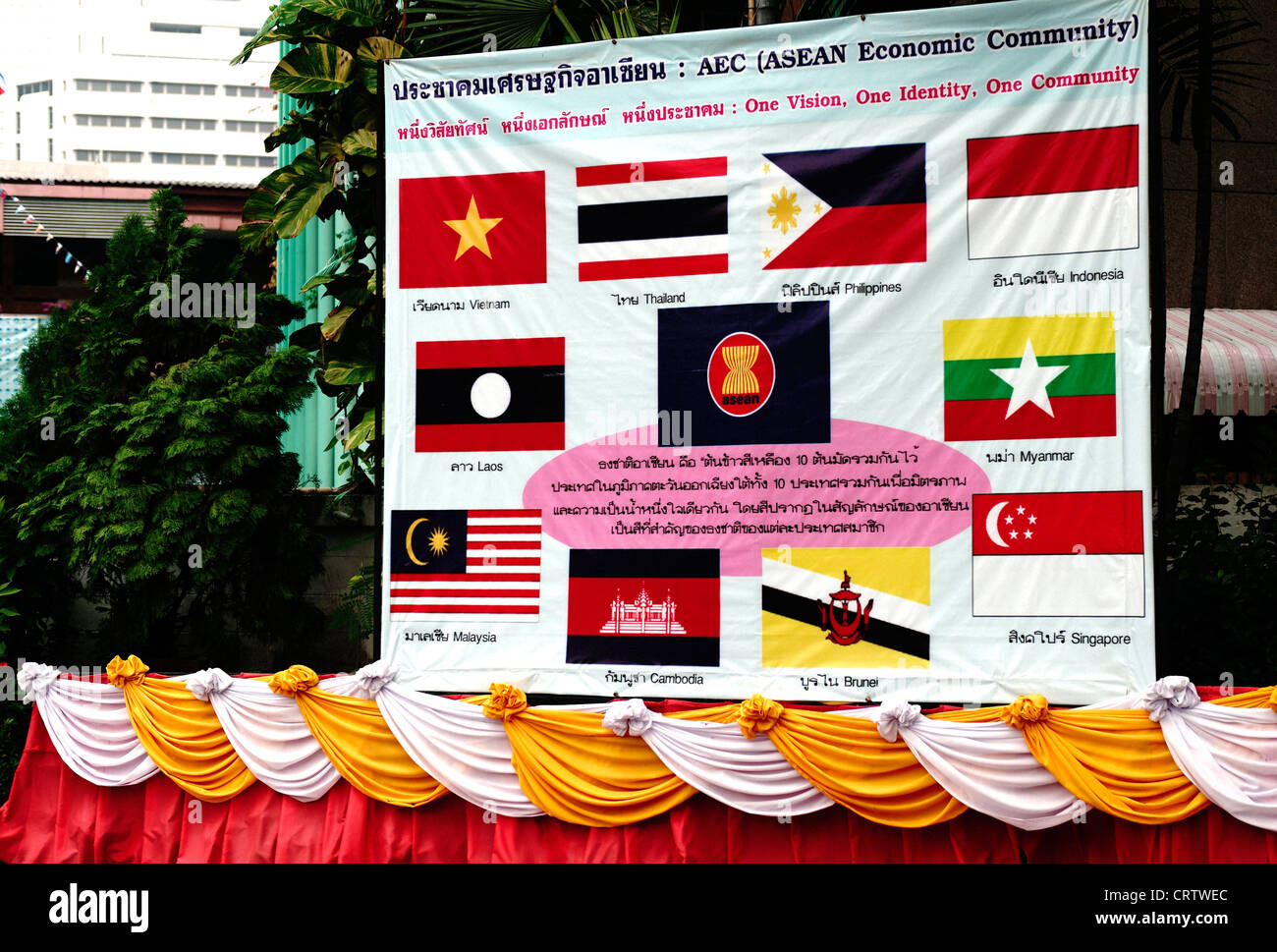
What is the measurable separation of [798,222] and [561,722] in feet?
7.72

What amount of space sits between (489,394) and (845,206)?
1753 millimetres

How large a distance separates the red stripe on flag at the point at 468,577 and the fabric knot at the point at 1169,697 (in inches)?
100

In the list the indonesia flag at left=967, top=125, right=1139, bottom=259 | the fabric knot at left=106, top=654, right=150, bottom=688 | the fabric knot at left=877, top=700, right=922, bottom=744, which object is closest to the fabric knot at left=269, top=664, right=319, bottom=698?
the fabric knot at left=106, top=654, right=150, bottom=688

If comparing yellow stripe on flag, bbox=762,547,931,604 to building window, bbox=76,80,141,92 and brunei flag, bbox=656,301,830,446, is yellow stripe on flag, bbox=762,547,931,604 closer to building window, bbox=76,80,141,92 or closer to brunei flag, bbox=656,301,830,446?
brunei flag, bbox=656,301,830,446

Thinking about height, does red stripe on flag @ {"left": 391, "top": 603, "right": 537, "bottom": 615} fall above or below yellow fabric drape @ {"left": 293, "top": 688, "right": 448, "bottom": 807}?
above

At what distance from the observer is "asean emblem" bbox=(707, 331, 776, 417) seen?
497cm

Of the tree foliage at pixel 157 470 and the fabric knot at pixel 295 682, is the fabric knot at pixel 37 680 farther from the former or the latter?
the fabric knot at pixel 295 682

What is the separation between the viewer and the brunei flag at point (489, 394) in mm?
5180

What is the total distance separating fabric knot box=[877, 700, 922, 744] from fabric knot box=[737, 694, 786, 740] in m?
0.40

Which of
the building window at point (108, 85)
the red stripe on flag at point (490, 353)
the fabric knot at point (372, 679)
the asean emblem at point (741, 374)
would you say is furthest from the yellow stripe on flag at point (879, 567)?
the building window at point (108, 85)

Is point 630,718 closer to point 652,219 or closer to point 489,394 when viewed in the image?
point 489,394

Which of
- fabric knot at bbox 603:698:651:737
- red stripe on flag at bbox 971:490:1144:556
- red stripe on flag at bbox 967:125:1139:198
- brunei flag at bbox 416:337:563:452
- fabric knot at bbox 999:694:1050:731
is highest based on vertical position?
red stripe on flag at bbox 967:125:1139:198

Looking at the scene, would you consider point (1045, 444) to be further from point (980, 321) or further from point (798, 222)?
point (798, 222)
